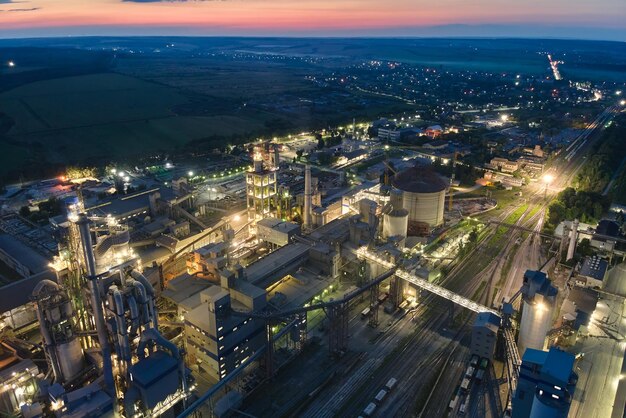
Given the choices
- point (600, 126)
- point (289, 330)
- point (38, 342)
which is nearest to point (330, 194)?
point (289, 330)

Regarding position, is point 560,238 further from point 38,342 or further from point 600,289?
point 38,342

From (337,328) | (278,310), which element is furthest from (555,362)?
(278,310)

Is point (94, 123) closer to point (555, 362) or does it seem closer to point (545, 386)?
point (555, 362)

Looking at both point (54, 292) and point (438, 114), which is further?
point (438, 114)

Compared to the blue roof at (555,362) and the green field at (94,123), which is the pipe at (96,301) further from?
the green field at (94,123)

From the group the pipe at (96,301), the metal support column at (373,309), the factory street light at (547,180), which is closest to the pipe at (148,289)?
the pipe at (96,301)
